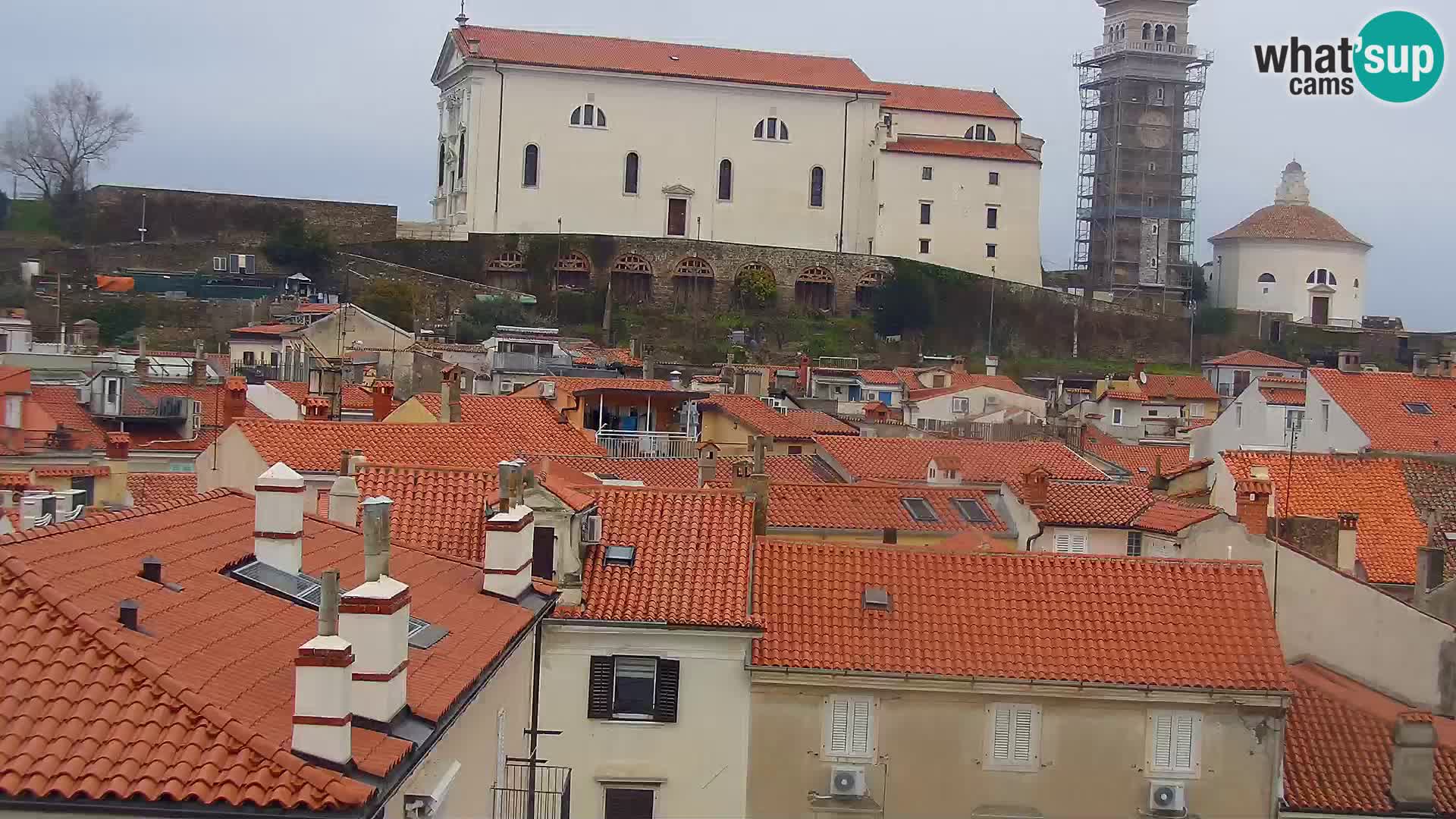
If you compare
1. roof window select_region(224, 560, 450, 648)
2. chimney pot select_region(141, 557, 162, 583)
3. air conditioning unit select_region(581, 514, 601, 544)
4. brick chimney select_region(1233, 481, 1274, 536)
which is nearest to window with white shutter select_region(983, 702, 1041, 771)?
air conditioning unit select_region(581, 514, 601, 544)

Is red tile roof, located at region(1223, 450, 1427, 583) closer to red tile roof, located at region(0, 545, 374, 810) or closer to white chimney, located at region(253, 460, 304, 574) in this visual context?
white chimney, located at region(253, 460, 304, 574)

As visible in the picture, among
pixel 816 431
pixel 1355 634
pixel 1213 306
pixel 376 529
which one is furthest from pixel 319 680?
pixel 1213 306

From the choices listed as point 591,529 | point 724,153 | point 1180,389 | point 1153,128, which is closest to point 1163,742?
point 591,529

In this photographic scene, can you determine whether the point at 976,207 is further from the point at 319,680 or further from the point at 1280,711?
the point at 319,680

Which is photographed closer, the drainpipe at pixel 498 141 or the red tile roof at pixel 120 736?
the red tile roof at pixel 120 736

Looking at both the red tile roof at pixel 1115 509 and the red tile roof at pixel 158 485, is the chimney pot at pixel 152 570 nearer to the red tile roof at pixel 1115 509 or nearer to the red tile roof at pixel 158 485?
the red tile roof at pixel 158 485

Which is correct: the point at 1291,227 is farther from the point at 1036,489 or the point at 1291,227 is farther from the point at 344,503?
the point at 344,503

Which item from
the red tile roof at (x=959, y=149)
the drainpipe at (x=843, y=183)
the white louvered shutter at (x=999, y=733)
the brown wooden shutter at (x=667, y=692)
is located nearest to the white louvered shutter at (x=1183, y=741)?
the white louvered shutter at (x=999, y=733)
